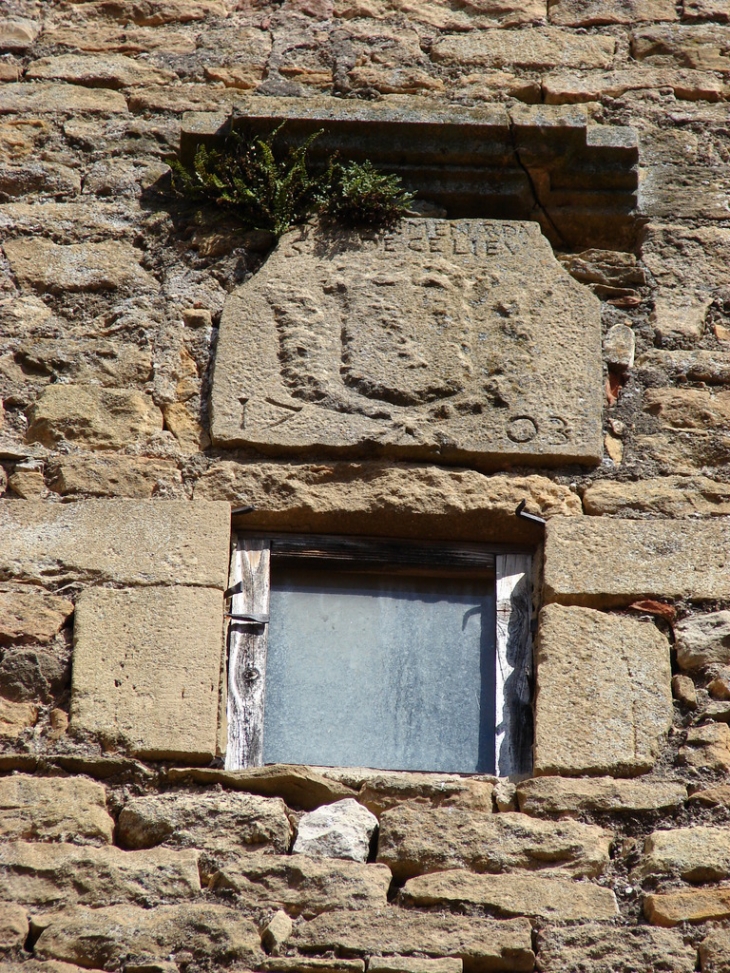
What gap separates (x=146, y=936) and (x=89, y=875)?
20 centimetres

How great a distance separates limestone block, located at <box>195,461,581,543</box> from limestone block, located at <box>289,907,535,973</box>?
105 cm

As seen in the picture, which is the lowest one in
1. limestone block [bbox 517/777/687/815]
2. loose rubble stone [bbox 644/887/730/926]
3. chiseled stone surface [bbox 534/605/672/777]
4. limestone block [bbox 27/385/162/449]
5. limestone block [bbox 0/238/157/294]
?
loose rubble stone [bbox 644/887/730/926]

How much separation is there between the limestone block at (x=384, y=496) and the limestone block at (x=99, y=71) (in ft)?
4.69

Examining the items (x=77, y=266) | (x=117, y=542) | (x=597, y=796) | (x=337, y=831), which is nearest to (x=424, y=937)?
(x=337, y=831)

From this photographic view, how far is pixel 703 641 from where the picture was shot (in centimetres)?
331

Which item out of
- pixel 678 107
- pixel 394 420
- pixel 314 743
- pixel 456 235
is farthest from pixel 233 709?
pixel 678 107

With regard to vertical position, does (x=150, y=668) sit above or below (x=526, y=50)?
below

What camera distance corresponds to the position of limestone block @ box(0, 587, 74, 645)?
330 cm

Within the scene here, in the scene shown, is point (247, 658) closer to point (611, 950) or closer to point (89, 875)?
point (89, 875)

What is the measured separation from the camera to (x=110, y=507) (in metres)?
3.47

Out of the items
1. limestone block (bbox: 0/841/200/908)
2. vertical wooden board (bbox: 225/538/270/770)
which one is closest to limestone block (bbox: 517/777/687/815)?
vertical wooden board (bbox: 225/538/270/770)

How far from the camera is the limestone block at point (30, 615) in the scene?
10.8 ft

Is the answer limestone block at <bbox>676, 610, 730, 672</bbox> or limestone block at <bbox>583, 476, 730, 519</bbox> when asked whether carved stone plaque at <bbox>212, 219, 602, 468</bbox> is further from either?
limestone block at <bbox>676, 610, 730, 672</bbox>

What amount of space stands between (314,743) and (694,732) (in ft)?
3.00
